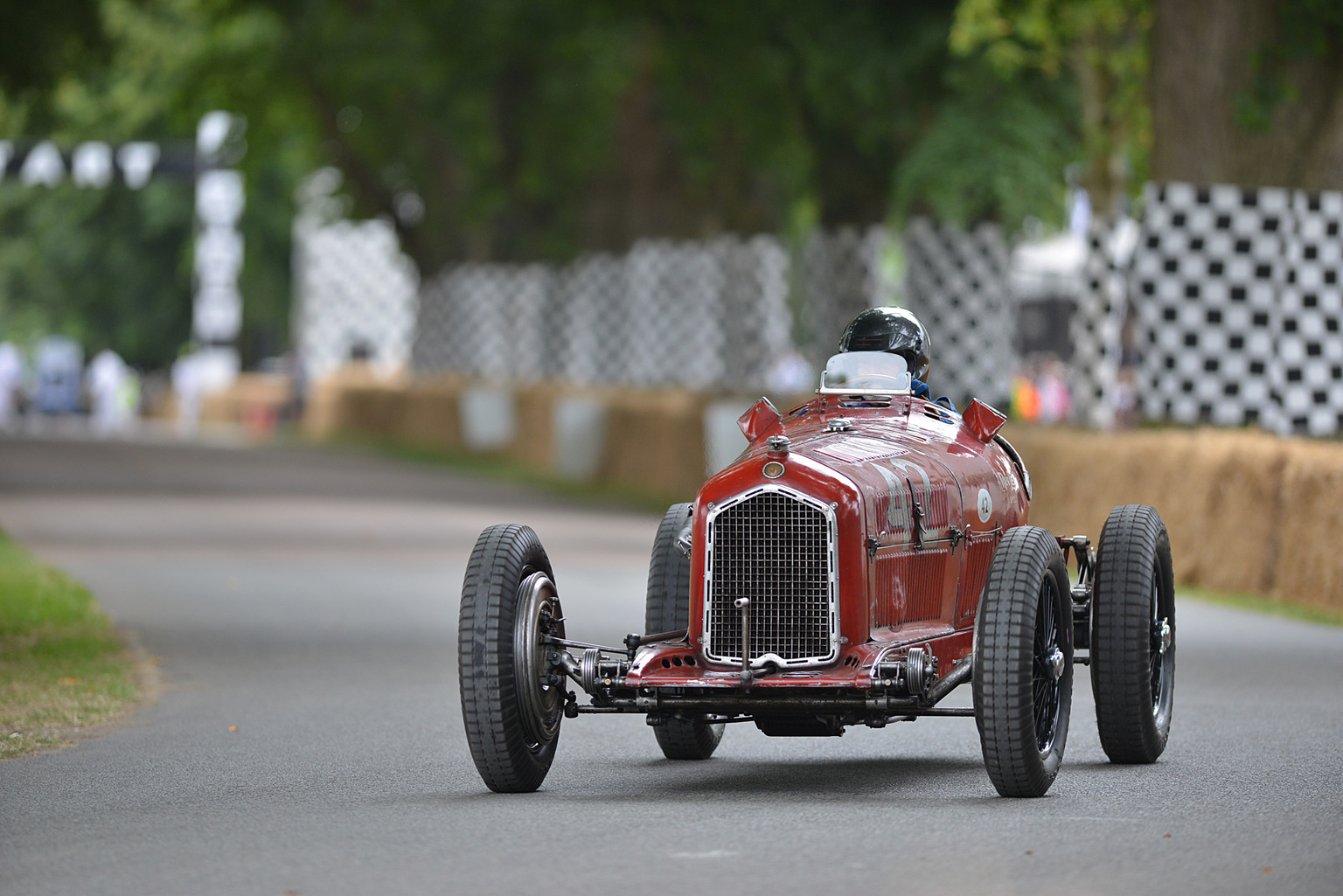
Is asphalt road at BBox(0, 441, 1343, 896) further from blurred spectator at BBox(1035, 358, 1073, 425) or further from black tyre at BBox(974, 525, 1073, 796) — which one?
blurred spectator at BBox(1035, 358, 1073, 425)

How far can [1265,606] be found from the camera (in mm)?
16109

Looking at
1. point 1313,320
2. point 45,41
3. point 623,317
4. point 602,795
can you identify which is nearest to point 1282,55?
point 1313,320

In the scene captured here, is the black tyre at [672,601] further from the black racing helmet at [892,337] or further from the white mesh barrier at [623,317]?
the white mesh barrier at [623,317]

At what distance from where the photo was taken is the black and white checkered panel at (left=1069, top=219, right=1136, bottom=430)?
21562 millimetres

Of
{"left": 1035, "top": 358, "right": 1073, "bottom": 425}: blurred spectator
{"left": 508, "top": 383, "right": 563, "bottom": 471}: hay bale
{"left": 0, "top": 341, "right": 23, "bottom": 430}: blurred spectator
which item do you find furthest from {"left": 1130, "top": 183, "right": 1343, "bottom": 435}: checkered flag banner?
{"left": 0, "top": 341, "right": 23, "bottom": 430}: blurred spectator

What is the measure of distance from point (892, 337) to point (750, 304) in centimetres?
2309

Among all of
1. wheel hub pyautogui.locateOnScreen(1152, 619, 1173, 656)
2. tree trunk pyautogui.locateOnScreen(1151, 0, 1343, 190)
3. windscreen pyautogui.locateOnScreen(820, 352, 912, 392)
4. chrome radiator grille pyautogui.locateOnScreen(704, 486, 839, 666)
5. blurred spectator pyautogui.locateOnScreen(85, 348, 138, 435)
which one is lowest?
blurred spectator pyautogui.locateOnScreen(85, 348, 138, 435)

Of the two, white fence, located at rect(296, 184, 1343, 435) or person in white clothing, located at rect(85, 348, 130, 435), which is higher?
white fence, located at rect(296, 184, 1343, 435)

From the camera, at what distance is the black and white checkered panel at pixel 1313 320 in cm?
1800

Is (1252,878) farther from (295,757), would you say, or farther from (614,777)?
(295,757)

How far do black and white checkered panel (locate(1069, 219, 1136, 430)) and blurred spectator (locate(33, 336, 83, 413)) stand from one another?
4908cm

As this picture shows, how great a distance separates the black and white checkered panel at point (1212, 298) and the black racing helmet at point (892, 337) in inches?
350

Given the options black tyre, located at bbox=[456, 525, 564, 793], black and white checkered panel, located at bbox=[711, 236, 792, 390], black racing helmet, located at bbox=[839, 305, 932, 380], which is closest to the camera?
black tyre, located at bbox=[456, 525, 564, 793]

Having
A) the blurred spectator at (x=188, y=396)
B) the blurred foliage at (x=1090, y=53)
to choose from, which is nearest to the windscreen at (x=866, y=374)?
the blurred foliage at (x=1090, y=53)
